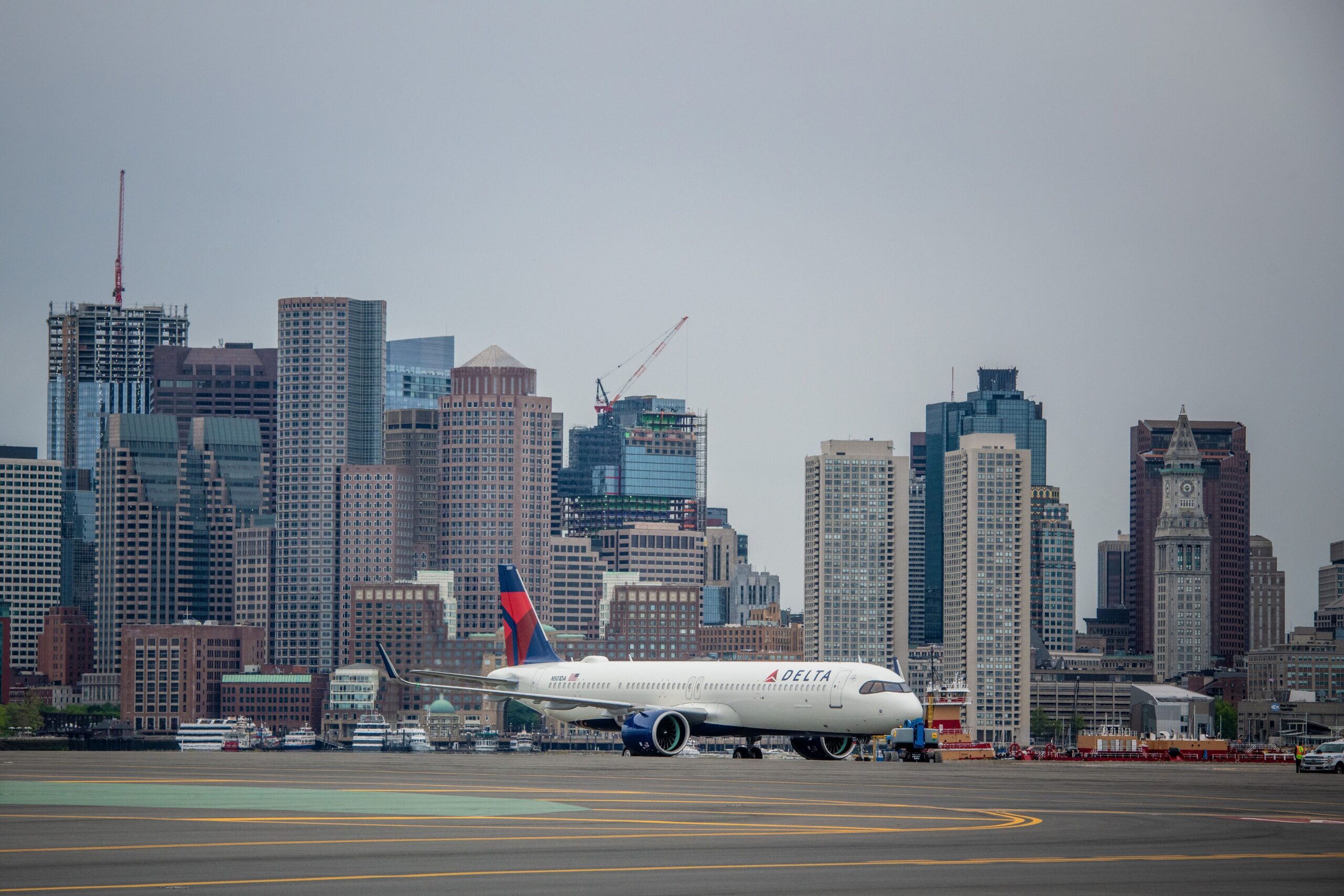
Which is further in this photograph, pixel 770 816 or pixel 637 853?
pixel 770 816

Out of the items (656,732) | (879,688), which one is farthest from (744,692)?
(879,688)

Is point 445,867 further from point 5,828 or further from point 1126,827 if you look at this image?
point 1126,827

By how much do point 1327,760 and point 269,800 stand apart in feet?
Answer: 171

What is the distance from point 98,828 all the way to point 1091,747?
4690 inches

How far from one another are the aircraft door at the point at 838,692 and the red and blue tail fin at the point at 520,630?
82.0 feet

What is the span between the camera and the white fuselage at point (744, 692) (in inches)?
3401

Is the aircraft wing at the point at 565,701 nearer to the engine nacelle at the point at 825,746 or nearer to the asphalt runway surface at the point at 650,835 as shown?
the engine nacelle at the point at 825,746

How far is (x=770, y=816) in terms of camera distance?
4206cm

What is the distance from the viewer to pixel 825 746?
306 feet

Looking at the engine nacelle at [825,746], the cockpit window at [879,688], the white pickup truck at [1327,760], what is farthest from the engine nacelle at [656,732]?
the white pickup truck at [1327,760]

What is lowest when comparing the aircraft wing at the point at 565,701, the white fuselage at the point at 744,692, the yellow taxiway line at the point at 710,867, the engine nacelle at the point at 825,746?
the engine nacelle at the point at 825,746

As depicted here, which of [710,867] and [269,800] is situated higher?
[710,867]

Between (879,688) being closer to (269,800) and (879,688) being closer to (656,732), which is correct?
(656,732)

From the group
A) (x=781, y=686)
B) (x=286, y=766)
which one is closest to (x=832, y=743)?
(x=781, y=686)
